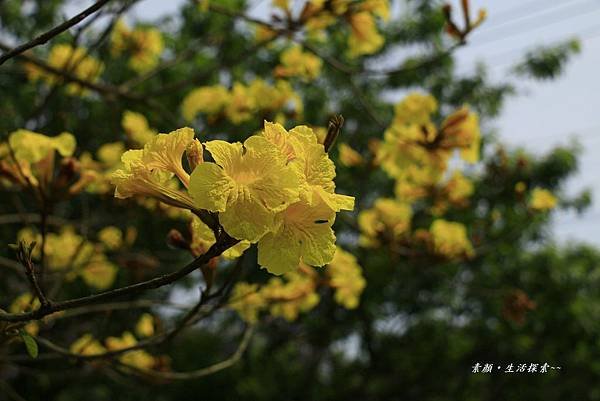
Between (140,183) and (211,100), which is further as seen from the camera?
(211,100)

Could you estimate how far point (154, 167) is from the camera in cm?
102

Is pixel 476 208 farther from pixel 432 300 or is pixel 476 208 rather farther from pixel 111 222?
pixel 111 222

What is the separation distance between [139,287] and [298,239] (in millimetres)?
274

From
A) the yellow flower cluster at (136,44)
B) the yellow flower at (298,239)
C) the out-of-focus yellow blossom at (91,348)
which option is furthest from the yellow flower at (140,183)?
the yellow flower cluster at (136,44)

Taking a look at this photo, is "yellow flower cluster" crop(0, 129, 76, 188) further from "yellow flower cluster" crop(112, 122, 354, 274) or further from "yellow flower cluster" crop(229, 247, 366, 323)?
"yellow flower cluster" crop(229, 247, 366, 323)

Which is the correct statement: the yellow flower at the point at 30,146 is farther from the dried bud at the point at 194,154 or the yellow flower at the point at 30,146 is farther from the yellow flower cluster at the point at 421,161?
the yellow flower cluster at the point at 421,161

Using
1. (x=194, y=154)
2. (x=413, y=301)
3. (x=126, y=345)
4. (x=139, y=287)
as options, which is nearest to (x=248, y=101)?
(x=126, y=345)

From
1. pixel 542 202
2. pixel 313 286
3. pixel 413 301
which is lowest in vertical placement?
pixel 313 286

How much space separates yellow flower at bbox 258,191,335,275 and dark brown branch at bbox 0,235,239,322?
0.40 ft

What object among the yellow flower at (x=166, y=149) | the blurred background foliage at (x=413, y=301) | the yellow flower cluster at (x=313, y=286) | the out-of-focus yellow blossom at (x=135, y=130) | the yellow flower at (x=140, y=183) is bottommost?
the yellow flower at (x=140, y=183)

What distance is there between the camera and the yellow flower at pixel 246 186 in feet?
2.90

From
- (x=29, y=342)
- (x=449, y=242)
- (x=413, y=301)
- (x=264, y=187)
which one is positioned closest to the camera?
(x=264, y=187)

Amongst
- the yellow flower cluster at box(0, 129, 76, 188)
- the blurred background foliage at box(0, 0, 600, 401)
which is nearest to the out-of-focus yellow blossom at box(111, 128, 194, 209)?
the yellow flower cluster at box(0, 129, 76, 188)

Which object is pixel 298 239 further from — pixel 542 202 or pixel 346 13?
pixel 542 202
